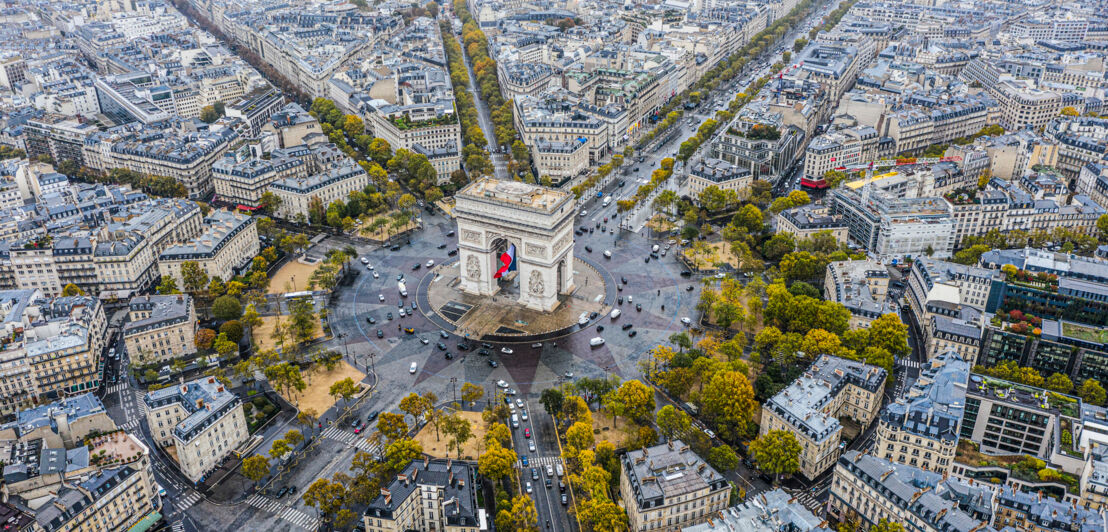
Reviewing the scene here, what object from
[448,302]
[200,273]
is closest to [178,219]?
[200,273]

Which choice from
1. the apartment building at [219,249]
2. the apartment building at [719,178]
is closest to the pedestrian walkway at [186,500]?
the apartment building at [219,249]

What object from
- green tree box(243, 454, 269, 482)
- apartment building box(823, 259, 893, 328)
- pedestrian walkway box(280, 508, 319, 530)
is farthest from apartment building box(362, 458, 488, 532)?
apartment building box(823, 259, 893, 328)

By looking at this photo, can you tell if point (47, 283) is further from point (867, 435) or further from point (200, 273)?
point (867, 435)

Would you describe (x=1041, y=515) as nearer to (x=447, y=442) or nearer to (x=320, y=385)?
(x=447, y=442)

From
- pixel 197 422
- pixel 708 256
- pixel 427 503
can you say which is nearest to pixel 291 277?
pixel 197 422

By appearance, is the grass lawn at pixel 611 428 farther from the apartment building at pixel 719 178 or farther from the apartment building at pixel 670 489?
the apartment building at pixel 719 178
